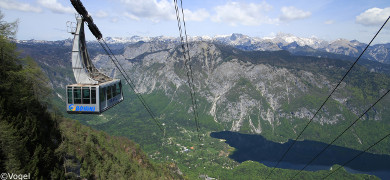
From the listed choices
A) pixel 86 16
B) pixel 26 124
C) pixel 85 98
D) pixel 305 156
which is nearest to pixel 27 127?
pixel 26 124

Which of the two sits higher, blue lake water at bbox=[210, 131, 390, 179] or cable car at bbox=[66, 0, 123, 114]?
cable car at bbox=[66, 0, 123, 114]

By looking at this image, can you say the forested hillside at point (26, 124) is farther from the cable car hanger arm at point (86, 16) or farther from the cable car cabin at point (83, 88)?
the cable car hanger arm at point (86, 16)

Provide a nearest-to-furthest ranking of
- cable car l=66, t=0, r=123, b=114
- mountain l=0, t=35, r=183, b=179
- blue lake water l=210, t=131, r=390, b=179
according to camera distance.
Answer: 1. mountain l=0, t=35, r=183, b=179
2. cable car l=66, t=0, r=123, b=114
3. blue lake water l=210, t=131, r=390, b=179

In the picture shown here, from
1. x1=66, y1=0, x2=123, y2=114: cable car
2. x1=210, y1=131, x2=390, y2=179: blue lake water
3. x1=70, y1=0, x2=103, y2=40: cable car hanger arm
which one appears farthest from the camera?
x1=210, y1=131, x2=390, y2=179: blue lake water

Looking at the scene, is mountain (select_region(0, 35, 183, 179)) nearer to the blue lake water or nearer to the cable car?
the cable car

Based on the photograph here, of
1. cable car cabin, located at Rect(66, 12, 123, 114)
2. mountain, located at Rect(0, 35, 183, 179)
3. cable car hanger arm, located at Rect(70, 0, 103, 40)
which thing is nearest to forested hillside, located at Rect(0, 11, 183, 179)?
mountain, located at Rect(0, 35, 183, 179)

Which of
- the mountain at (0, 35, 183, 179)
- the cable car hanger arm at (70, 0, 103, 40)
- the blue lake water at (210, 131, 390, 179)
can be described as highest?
the cable car hanger arm at (70, 0, 103, 40)

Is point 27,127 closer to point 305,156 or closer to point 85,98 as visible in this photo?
point 85,98

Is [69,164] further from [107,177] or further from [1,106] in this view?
[107,177]
